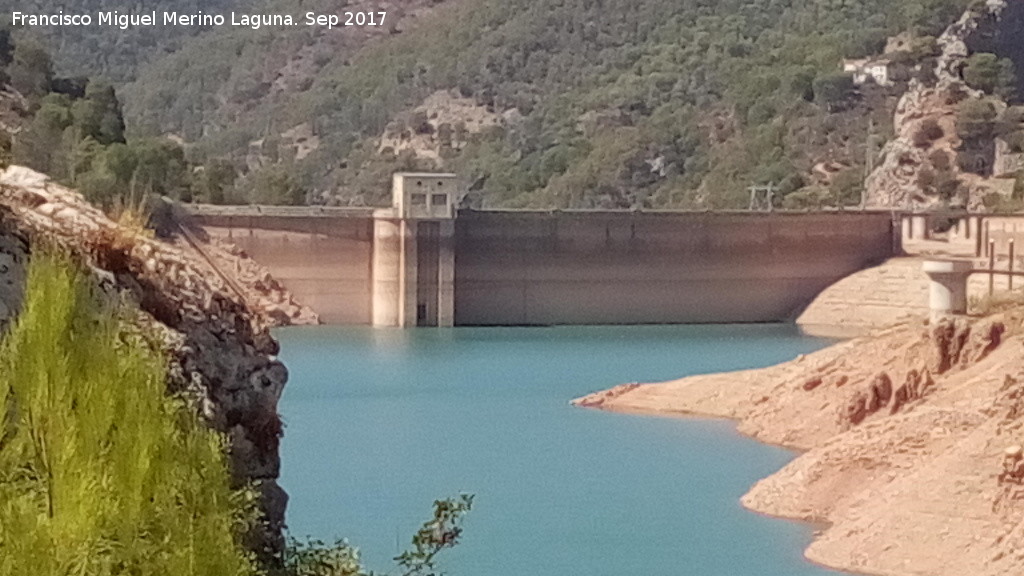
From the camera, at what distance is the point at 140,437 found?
406 cm

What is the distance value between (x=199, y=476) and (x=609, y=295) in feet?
148

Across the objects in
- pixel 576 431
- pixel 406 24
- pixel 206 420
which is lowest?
pixel 576 431

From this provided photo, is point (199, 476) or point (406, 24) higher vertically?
point (406, 24)

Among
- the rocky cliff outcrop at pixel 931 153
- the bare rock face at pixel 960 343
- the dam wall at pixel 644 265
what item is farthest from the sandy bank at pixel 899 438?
the rocky cliff outcrop at pixel 931 153

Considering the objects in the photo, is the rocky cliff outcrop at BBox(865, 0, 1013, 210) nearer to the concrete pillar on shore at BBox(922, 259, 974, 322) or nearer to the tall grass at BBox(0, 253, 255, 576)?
the concrete pillar on shore at BBox(922, 259, 974, 322)

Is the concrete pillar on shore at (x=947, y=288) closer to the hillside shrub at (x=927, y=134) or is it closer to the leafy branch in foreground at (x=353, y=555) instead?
the leafy branch in foreground at (x=353, y=555)

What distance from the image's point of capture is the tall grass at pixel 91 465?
3.84 meters

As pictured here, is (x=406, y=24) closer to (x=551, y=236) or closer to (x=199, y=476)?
(x=551, y=236)

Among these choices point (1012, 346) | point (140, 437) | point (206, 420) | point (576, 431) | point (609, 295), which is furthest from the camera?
point (609, 295)

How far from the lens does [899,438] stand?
2239 centimetres

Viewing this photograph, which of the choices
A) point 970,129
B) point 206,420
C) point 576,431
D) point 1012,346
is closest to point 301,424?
point 576,431

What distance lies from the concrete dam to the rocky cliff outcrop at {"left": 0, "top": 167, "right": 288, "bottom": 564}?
1622 inches

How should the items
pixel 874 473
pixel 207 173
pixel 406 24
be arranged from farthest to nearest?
pixel 406 24, pixel 207 173, pixel 874 473

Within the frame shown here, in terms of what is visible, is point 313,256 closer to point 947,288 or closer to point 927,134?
point 947,288
